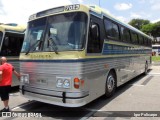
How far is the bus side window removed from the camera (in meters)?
6.01

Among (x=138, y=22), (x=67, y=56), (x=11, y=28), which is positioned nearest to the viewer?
(x=67, y=56)

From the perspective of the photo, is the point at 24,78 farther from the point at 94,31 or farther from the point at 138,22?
the point at 138,22

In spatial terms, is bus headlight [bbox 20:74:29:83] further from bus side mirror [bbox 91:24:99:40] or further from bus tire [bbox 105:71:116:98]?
bus tire [bbox 105:71:116:98]

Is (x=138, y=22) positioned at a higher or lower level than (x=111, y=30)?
higher

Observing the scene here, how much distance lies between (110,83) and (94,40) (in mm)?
2188

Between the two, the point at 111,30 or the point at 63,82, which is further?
the point at 111,30

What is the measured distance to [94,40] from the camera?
20.6ft

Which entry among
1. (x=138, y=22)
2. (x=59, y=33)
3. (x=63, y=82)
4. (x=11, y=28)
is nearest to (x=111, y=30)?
(x=59, y=33)

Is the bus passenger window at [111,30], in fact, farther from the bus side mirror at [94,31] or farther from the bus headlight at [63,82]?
the bus headlight at [63,82]

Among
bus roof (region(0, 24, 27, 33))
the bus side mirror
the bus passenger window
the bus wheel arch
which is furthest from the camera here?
bus roof (region(0, 24, 27, 33))

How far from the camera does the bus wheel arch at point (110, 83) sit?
756 centimetres

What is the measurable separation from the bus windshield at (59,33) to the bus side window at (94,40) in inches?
12.4

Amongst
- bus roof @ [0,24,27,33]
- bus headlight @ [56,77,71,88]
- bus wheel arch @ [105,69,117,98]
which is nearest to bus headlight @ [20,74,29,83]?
bus headlight @ [56,77,71,88]

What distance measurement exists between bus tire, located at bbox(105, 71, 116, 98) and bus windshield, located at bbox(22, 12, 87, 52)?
2388 mm
